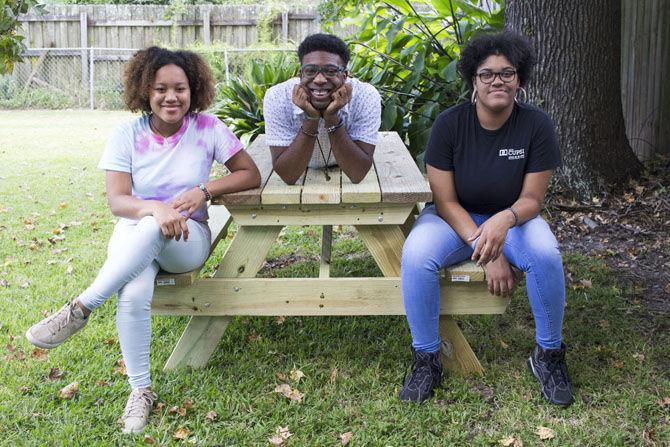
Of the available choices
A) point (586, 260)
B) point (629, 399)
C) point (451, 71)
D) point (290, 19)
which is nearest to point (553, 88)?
point (451, 71)

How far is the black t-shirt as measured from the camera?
3227 mm

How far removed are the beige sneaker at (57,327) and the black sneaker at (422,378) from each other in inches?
55.8

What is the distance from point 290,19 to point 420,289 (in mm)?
13424

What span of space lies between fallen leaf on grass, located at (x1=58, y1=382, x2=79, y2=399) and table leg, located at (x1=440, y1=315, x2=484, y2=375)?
1.68m

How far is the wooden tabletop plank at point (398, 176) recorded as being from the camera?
3148 mm

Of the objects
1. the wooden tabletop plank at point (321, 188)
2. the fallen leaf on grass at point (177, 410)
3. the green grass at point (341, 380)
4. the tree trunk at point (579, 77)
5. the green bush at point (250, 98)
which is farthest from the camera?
the green bush at point (250, 98)

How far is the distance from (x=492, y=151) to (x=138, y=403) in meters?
1.87

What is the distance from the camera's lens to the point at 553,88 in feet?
17.7

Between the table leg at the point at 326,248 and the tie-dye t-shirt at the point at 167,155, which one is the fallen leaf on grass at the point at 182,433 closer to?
the tie-dye t-shirt at the point at 167,155

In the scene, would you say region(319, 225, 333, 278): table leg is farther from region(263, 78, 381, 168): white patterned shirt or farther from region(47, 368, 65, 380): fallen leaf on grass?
region(47, 368, 65, 380): fallen leaf on grass

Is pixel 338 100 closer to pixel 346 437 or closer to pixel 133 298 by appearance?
pixel 133 298

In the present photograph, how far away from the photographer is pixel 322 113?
3248 mm

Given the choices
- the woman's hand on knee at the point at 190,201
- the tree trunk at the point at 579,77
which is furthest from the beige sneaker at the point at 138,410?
the tree trunk at the point at 579,77

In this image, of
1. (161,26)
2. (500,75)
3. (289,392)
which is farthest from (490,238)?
(161,26)
